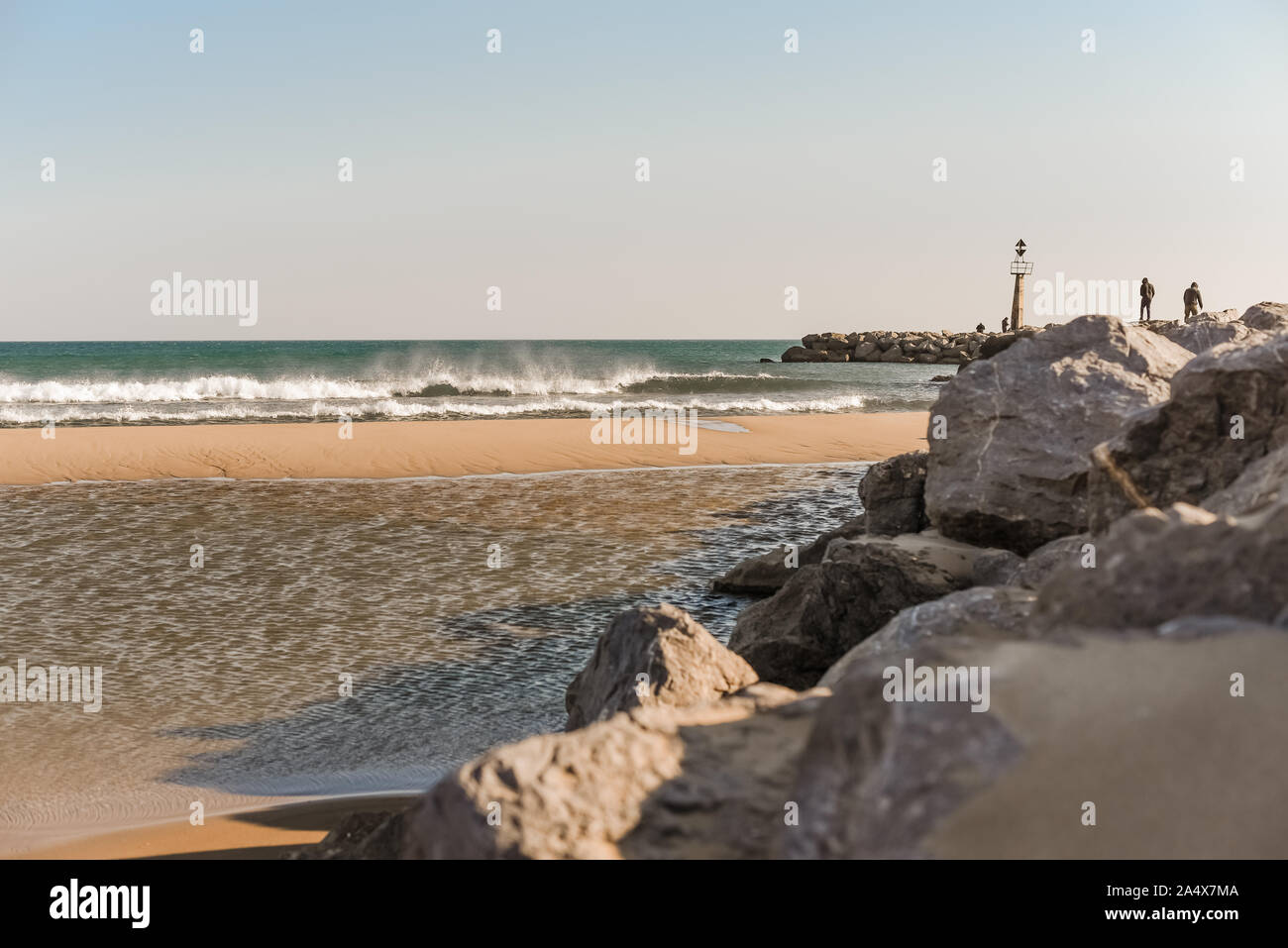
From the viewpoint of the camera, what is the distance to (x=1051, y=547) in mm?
5637

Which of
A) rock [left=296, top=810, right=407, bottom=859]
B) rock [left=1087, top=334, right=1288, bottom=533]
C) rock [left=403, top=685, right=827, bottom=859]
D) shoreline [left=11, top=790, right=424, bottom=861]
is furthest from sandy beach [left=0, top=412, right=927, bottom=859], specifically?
rock [left=403, top=685, right=827, bottom=859]

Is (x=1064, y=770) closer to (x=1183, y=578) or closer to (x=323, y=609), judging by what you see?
(x=1183, y=578)

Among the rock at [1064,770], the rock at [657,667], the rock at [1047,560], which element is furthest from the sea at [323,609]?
the rock at [1064,770]

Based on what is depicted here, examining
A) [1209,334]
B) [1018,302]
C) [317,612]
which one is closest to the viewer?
[317,612]

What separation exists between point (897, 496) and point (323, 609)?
15.4ft

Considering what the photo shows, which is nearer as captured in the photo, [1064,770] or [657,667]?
[1064,770]

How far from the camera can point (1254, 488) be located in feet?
13.8

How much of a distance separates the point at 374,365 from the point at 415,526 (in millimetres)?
53339

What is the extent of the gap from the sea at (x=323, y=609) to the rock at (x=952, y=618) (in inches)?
96.0

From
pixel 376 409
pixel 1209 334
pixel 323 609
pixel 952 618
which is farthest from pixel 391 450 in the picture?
pixel 952 618

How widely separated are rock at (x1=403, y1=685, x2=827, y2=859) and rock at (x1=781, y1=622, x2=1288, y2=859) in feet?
0.89

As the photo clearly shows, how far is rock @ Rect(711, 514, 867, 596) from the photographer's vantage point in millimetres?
9617

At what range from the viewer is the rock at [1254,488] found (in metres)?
3.95
